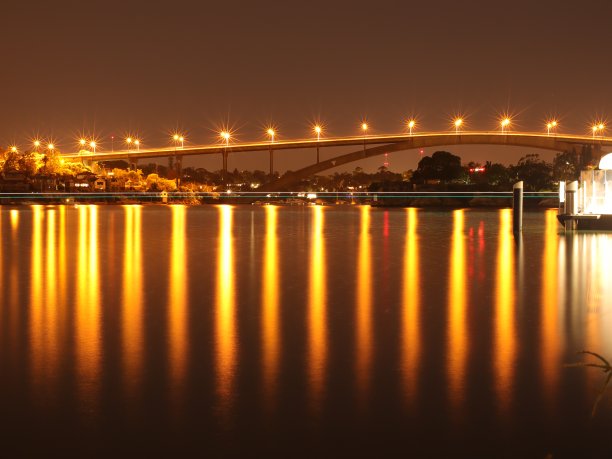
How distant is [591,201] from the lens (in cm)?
2089

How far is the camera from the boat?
2016cm

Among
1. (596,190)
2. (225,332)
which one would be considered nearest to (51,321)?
(225,332)

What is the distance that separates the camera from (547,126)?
90.4 metres

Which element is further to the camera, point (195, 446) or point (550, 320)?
point (550, 320)

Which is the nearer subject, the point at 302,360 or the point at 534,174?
the point at 302,360

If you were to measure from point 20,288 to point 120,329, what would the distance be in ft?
10.4

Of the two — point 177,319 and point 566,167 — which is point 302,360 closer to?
point 177,319

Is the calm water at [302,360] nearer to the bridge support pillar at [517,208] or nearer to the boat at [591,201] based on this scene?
the bridge support pillar at [517,208]

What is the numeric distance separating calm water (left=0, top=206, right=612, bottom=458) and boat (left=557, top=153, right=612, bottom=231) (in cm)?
1028

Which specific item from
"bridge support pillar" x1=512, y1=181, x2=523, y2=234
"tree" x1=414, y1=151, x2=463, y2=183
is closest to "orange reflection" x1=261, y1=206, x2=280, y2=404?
"bridge support pillar" x1=512, y1=181, x2=523, y2=234

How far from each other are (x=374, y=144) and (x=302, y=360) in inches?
3415

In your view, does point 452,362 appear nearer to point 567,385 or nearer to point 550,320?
point 567,385

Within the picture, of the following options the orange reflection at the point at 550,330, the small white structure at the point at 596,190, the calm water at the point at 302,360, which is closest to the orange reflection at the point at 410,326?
the calm water at the point at 302,360

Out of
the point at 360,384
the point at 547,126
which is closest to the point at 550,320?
the point at 360,384
